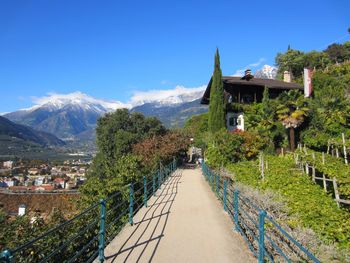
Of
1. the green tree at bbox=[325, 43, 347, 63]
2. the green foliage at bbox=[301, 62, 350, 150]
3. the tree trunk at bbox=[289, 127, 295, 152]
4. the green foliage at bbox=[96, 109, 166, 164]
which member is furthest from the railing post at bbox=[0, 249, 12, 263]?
the green tree at bbox=[325, 43, 347, 63]

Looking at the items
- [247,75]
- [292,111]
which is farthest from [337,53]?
[292,111]

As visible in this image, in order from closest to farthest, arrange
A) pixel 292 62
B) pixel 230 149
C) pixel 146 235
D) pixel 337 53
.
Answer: pixel 146 235
pixel 230 149
pixel 292 62
pixel 337 53

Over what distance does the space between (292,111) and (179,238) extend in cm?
2458

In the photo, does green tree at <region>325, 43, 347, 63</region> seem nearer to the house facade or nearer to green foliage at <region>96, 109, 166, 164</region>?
the house facade

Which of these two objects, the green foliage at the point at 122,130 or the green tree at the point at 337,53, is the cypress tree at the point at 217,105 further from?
the green tree at the point at 337,53

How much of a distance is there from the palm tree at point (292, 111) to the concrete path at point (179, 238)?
19248mm

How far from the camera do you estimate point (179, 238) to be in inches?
307

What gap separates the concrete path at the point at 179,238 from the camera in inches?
257

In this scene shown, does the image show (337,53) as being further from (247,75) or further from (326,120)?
(326,120)

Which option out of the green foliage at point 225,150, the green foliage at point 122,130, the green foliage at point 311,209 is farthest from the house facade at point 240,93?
the green foliage at point 311,209

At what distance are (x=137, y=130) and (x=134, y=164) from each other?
26309 millimetres

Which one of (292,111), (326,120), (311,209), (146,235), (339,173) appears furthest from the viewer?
(292,111)

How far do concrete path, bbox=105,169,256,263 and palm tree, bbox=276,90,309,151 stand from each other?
1925 cm

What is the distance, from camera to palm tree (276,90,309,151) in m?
A: 28.7
